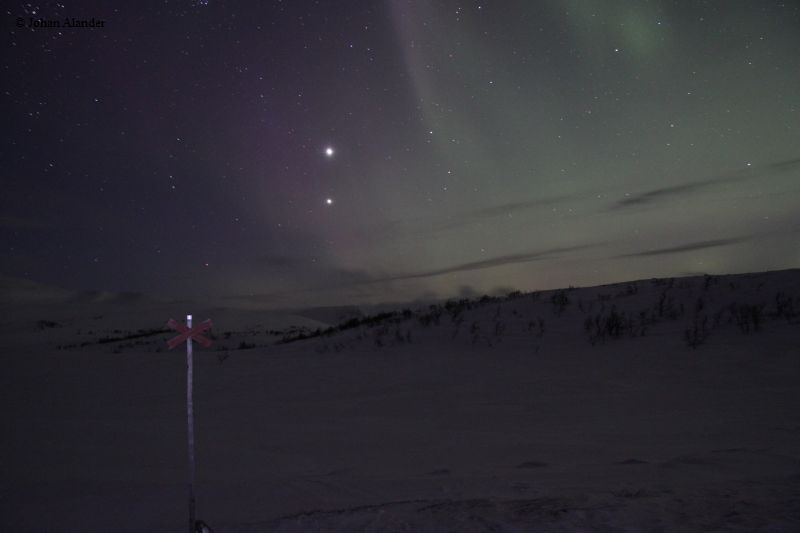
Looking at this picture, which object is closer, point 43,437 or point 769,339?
point 43,437

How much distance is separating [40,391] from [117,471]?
5.48 metres

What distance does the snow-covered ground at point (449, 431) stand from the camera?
3297mm

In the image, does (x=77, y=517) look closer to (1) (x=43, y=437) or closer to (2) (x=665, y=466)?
(1) (x=43, y=437)

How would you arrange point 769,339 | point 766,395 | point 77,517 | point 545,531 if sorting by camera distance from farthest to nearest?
point 769,339 → point 766,395 → point 77,517 → point 545,531

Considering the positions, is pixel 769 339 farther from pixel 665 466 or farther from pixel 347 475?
pixel 347 475

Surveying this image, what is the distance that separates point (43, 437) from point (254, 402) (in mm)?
2724

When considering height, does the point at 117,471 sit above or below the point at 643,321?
below

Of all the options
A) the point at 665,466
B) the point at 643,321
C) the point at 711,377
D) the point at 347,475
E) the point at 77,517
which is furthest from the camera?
the point at 643,321

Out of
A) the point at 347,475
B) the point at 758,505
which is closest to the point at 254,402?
the point at 347,475

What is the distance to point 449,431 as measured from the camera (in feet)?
18.5

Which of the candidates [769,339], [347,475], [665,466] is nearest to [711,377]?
[769,339]

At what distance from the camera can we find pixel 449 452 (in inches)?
193

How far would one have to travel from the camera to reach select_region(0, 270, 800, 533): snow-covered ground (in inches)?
130

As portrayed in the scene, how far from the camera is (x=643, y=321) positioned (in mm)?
11180
